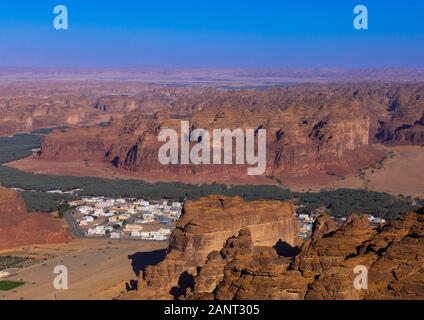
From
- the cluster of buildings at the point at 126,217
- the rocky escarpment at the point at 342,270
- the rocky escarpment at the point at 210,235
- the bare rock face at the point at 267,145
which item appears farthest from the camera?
the bare rock face at the point at 267,145

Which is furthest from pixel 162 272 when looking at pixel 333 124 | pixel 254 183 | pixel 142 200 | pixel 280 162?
pixel 333 124

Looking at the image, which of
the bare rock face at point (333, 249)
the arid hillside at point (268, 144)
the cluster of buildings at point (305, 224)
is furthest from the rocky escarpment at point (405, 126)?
the bare rock face at point (333, 249)

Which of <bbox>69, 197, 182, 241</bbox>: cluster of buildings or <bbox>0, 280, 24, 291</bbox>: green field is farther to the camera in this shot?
<bbox>69, 197, 182, 241</bbox>: cluster of buildings

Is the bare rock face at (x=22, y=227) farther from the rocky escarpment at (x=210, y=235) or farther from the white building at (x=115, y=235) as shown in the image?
the rocky escarpment at (x=210, y=235)

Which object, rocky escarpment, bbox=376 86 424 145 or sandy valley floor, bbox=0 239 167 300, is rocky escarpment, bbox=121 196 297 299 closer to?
sandy valley floor, bbox=0 239 167 300

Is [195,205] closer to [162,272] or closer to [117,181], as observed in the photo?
[162,272]

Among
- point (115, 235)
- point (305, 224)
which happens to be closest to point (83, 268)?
point (115, 235)

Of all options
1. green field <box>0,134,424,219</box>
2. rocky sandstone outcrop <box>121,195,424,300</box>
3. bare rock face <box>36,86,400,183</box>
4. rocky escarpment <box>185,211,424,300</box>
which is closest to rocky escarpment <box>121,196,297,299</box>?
rocky sandstone outcrop <box>121,195,424,300</box>
